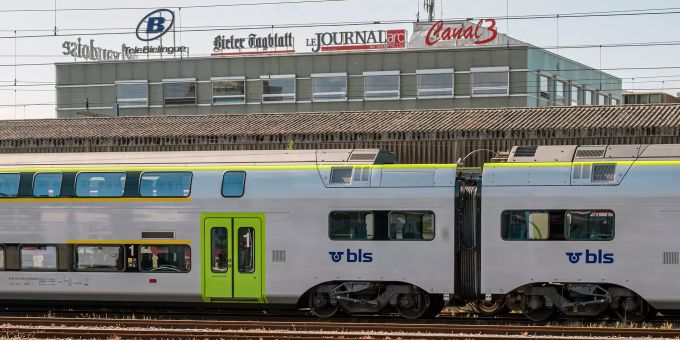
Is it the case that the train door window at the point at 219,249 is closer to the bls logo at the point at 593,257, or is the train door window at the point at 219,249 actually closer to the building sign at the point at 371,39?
the bls logo at the point at 593,257

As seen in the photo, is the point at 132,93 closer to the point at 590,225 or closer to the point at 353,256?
the point at 353,256

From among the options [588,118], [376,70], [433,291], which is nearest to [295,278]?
[433,291]

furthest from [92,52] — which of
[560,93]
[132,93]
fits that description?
[560,93]

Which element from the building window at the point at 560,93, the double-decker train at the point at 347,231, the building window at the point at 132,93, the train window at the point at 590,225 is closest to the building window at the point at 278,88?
the building window at the point at 132,93

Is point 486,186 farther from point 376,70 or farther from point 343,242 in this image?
point 376,70

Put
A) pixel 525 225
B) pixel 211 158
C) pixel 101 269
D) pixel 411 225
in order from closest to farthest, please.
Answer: pixel 525 225 → pixel 411 225 → pixel 211 158 → pixel 101 269

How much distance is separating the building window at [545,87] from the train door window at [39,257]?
140 feet

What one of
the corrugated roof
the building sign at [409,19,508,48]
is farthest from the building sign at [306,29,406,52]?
the corrugated roof

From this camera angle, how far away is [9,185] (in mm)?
23984

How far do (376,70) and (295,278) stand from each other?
4041 cm

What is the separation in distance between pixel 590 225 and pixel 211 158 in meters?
8.45

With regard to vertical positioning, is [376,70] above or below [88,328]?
above

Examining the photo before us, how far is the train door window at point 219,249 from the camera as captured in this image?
73.8 ft

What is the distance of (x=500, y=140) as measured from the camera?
28.1 m
